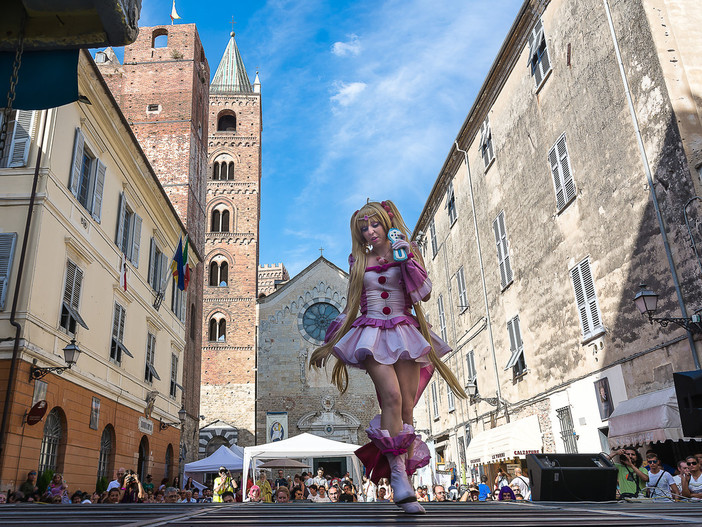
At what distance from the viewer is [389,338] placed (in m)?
3.79

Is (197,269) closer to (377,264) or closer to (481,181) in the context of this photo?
(481,181)

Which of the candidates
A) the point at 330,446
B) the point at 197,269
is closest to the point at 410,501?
the point at 330,446

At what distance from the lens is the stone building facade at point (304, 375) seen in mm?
32344

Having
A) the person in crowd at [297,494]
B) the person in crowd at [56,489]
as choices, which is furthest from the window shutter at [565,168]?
the person in crowd at [56,489]

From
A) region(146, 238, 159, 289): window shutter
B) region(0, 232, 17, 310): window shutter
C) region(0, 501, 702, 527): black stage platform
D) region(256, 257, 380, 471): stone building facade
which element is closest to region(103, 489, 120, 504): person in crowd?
region(0, 232, 17, 310): window shutter

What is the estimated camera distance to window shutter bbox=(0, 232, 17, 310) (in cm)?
1026

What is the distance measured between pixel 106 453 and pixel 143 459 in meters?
3.36

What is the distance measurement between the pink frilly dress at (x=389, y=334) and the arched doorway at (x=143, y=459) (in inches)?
591

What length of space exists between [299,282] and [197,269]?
8.90 meters

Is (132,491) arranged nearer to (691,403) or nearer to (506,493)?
(506,493)

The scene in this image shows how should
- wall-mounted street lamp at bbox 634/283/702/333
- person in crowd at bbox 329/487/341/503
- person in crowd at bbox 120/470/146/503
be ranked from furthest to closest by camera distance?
person in crowd at bbox 329/487/341/503, person in crowd at bbox 120/470/146/503, wall-mounted street lamp at bbox 634/283/702/333

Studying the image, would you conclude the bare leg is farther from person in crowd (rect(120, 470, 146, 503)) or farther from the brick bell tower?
the brick bell tower

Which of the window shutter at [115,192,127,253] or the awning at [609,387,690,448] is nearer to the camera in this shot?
the awning at [609,387,690,448]

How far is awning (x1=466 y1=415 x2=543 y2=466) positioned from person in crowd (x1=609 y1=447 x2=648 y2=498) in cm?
538
